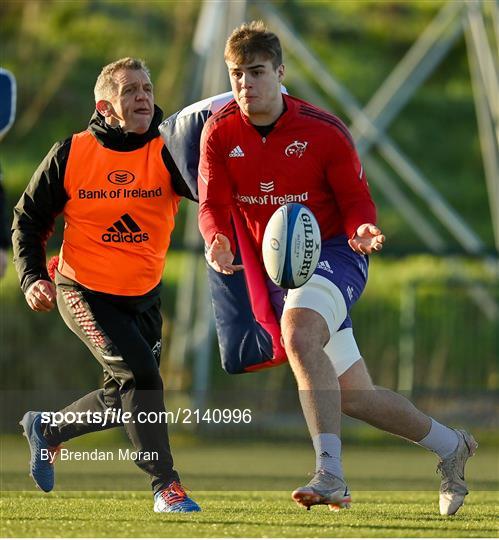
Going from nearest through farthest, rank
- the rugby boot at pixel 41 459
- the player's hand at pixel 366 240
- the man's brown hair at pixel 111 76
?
the player's hand at pixel 366 240 → the man's brown hair at pixel 111 76 → the rugby boot at pixel 41 459

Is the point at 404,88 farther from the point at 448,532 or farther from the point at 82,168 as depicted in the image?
the point at 448,532

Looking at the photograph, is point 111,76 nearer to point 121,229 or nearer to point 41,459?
point 121,229

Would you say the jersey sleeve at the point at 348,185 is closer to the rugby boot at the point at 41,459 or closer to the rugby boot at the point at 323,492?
the rugby boot at the point at 323,492

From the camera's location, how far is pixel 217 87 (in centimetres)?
1475

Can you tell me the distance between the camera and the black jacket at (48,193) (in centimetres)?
730

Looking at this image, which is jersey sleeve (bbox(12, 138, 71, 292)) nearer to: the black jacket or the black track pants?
the black jacket

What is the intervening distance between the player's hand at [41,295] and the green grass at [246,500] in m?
0.94

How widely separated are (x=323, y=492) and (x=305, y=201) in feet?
Answer: 4.61

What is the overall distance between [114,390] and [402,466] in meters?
5.32

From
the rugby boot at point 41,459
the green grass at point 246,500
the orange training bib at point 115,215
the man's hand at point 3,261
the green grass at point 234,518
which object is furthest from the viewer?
the rugby boot at point 41,459

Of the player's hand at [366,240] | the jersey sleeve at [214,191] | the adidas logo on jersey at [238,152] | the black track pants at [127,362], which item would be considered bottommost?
the black track pants at [127,362]

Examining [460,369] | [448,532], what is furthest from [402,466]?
[448,532]

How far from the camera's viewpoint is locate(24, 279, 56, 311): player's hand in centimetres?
703

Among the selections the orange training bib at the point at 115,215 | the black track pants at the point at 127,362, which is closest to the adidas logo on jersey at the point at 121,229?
the orange training bib at the point at 115,215
